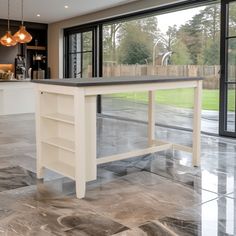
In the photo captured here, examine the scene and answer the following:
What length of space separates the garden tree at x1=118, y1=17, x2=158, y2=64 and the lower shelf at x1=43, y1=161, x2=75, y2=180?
4.61 m

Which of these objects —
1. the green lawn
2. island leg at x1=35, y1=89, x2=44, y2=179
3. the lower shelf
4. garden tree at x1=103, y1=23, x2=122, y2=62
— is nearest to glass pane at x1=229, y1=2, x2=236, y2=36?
the green lawn

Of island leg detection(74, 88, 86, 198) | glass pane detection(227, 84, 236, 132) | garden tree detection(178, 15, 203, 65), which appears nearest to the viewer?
island leg detection(74, 88, 86, 198)

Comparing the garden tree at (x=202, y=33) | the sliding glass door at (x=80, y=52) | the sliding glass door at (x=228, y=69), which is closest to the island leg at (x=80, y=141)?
the sliding glass door at (x=228, y=69)

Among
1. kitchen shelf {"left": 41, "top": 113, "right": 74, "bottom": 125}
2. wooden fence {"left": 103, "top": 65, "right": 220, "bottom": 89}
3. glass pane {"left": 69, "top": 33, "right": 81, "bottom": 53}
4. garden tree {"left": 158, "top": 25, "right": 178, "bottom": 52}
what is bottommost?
kitchen shelf {"left": 41, "top": 113, "right": 74, "bottom": 125}

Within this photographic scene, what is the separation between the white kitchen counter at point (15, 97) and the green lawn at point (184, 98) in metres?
2.61

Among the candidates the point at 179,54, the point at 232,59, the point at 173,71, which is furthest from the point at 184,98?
the point at 232,59

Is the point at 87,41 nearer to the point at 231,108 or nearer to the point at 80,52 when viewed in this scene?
the point at 80,52

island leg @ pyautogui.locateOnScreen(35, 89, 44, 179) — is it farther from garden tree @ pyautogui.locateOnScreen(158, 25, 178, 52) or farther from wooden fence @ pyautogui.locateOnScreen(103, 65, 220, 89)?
garden tree @ pyautogui.locateOnScreen(158, 25, 178, 52)

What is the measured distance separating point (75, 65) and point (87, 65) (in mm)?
705

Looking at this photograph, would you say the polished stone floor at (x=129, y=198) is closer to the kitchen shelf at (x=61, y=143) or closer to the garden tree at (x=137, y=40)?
the kitchen shelf at (x=61, y=143)

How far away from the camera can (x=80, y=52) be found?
9484 millimetres

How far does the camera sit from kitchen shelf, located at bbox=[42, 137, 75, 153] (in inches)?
125

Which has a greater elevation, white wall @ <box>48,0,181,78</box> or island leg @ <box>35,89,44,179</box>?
white wall @ <box>48,0,181,78</box>

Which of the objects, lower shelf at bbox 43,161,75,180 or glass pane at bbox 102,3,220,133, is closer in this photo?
lower shelf at bbox 43,161,75,180
